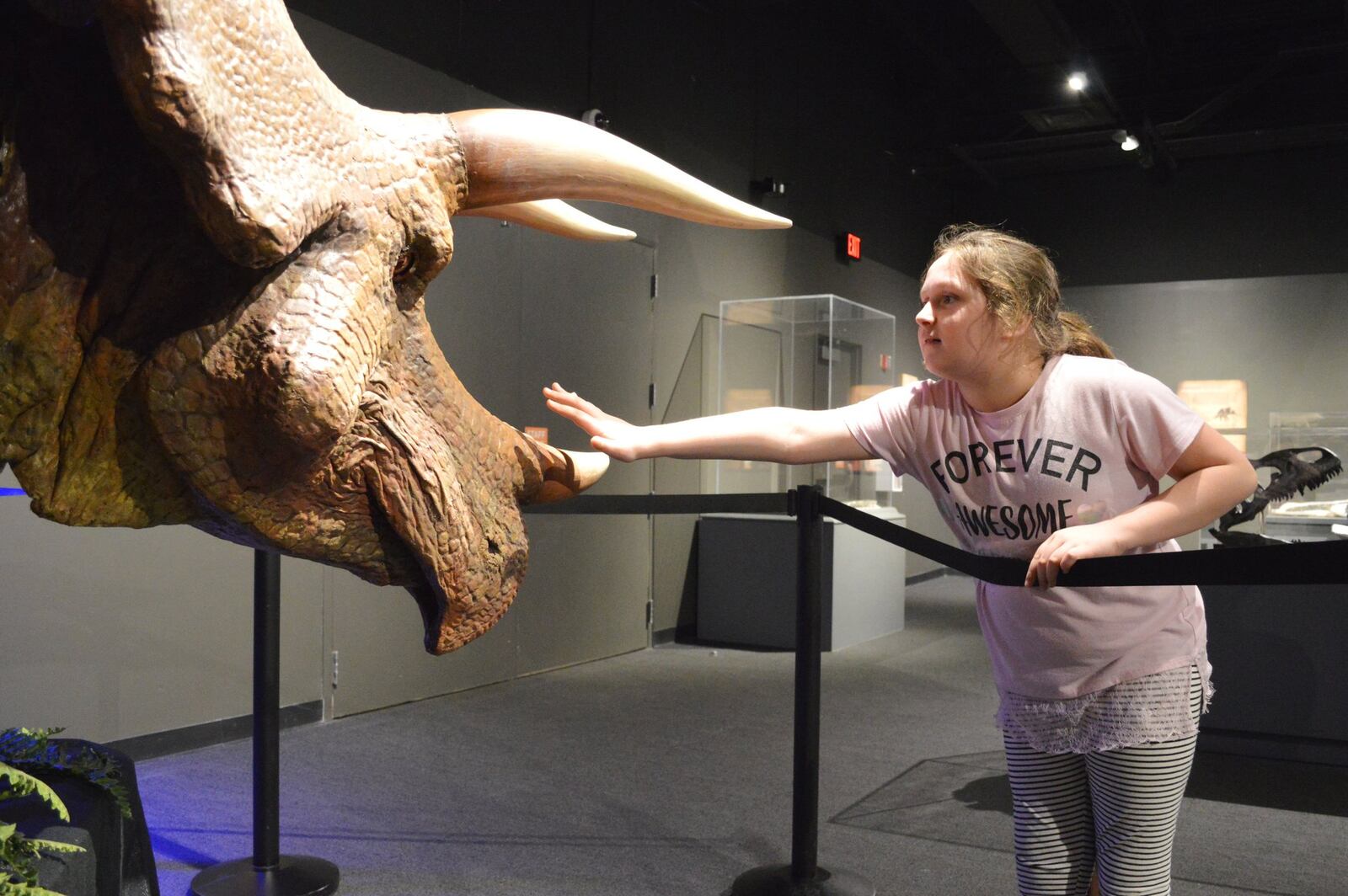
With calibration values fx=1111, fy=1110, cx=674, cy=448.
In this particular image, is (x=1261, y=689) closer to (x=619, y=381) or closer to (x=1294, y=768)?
(x=1294, y=768)

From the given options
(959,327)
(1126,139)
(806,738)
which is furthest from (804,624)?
(1126,139)

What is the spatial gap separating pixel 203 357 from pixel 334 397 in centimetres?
12

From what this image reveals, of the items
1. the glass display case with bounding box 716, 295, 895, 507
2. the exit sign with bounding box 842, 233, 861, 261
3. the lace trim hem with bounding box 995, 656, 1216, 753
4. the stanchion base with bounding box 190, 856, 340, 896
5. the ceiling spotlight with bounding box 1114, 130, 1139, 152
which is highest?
the ceiling spotlight with bounding box 1114, 130, 1139, 152

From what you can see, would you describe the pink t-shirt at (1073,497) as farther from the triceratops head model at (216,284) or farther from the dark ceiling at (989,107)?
the dark ceiling at (989,107)

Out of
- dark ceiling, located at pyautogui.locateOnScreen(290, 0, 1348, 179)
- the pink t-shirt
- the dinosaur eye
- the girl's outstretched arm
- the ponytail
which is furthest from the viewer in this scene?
dark ceiling, located at pyautogui.locateOnScreen(290, 0, 1348, 179)

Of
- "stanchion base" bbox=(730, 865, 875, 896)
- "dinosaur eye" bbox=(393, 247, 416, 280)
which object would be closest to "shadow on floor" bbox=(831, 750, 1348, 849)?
"stanchion base" bbox=(730, 865, 875, 896)

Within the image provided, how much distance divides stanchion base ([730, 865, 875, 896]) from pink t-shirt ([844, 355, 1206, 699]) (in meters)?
1.31

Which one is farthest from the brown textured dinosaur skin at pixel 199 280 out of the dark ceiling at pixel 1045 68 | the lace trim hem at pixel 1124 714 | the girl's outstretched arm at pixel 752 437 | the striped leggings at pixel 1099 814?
the dark ceiling at pixel 1045 68

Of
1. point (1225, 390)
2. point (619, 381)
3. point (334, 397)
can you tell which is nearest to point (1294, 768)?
point (619, 381)

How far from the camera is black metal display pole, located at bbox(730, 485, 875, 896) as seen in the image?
2.98m

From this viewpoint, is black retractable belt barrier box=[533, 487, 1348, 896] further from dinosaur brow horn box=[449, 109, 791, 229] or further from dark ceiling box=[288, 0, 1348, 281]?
dark ceiling box=[288, 0, 1348, 281]

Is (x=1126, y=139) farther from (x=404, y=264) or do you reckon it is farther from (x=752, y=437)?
(x=404, y=264)

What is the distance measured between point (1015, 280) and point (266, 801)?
2.40 meters

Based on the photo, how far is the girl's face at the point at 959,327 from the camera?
1.88m
